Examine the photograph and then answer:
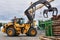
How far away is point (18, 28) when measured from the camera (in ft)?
89.0

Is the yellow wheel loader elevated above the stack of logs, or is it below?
below

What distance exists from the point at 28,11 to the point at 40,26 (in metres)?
20.3

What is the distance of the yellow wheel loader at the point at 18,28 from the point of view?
26797 millimetres

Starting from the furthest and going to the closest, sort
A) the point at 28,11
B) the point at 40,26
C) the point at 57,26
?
the point at 40,26
the point at 28,11
the point at 57,26

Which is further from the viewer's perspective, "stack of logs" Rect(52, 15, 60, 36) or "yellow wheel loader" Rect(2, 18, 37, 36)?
"yellow wheel loader" Rect(2, 18, 37, 36)

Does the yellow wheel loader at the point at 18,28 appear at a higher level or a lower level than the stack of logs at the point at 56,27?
lower

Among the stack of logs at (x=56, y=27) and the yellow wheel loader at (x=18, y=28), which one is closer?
the stack of logs at (x=56, y=27)

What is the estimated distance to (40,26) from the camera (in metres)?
46.7

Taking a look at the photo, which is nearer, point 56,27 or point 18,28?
point 56,27

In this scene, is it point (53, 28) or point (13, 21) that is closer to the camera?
point (53, 28)

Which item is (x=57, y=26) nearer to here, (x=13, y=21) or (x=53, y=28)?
(x=53, y=28)

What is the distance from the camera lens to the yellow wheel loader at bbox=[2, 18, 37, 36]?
26.8 m

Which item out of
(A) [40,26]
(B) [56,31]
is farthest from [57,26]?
(A) [40,26]

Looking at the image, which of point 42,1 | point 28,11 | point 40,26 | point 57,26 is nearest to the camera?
point 57,26
